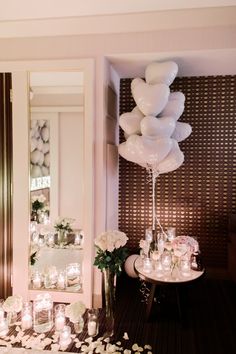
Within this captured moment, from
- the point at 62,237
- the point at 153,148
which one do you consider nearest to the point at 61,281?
the point at 62,237

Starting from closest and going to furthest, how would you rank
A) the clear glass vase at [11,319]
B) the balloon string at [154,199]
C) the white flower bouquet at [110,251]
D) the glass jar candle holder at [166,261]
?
the white flower bouquet at [110,251] → the clear glass vase at [11,319] → the glass jar candle holder at [166,261] → the balloon string at [154,199]

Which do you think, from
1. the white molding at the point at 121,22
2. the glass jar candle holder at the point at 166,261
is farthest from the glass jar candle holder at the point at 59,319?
the white molding at the point at 121,22

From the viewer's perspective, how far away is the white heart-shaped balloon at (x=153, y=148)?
2547 mm

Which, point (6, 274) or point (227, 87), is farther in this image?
point (227, 87)

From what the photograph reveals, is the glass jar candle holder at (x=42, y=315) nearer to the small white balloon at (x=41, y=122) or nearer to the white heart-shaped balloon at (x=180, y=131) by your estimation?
the small white balloon at (x=41, y=122)

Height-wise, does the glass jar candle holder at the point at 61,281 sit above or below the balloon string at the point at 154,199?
below

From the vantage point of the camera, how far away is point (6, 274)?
2.89m

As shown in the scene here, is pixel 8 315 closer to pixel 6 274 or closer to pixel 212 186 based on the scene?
pixel 6 274

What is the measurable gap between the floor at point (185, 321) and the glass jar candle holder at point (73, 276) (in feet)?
1.41

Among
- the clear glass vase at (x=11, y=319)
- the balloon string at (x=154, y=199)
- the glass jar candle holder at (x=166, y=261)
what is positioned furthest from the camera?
the balloon string at (x=154, y=199)

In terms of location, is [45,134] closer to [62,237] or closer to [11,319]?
[62,237]

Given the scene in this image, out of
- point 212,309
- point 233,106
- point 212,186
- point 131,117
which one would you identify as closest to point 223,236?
point 212,186

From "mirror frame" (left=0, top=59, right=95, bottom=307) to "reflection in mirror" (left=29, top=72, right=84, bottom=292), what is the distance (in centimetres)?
6

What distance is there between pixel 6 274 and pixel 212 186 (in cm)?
232
